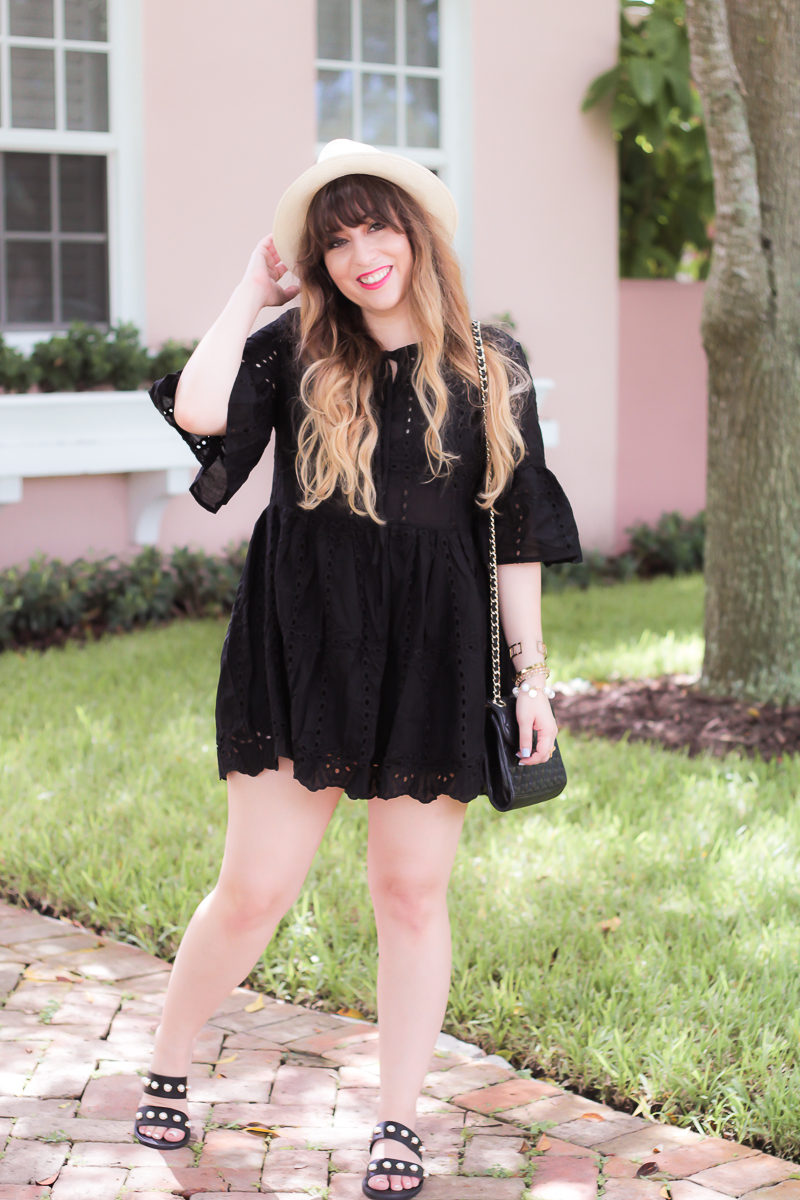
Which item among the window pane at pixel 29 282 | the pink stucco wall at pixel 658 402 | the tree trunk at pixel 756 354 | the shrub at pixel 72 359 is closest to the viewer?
the tree trunk at pixel 756 354

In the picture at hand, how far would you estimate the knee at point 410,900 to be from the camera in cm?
265

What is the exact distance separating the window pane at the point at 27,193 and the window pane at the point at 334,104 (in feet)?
5.63

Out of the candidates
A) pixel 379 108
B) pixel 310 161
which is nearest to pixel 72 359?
pixel 310 161

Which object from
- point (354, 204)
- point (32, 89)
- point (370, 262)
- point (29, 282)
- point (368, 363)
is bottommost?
point (368, 363)

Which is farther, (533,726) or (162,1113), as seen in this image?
(162,1113)

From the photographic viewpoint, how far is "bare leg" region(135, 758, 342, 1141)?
8.68 ft

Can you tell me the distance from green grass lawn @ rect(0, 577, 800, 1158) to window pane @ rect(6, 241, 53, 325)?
2.67 meters

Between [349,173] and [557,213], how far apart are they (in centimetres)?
689

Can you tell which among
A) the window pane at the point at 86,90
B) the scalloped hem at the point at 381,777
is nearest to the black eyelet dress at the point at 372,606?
the scalloped hem at the point at 381,777

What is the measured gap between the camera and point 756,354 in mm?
5707

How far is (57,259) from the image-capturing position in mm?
7840

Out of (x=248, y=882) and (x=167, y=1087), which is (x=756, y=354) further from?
(x=167, y=1087)

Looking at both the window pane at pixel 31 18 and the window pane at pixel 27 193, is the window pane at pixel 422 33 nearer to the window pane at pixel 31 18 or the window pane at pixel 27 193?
the window pane at pixel 31 18

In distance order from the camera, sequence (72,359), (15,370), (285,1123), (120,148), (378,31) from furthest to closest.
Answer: (378,31) < (120,148) < (72,359) < (15,370) < (285,1123)
